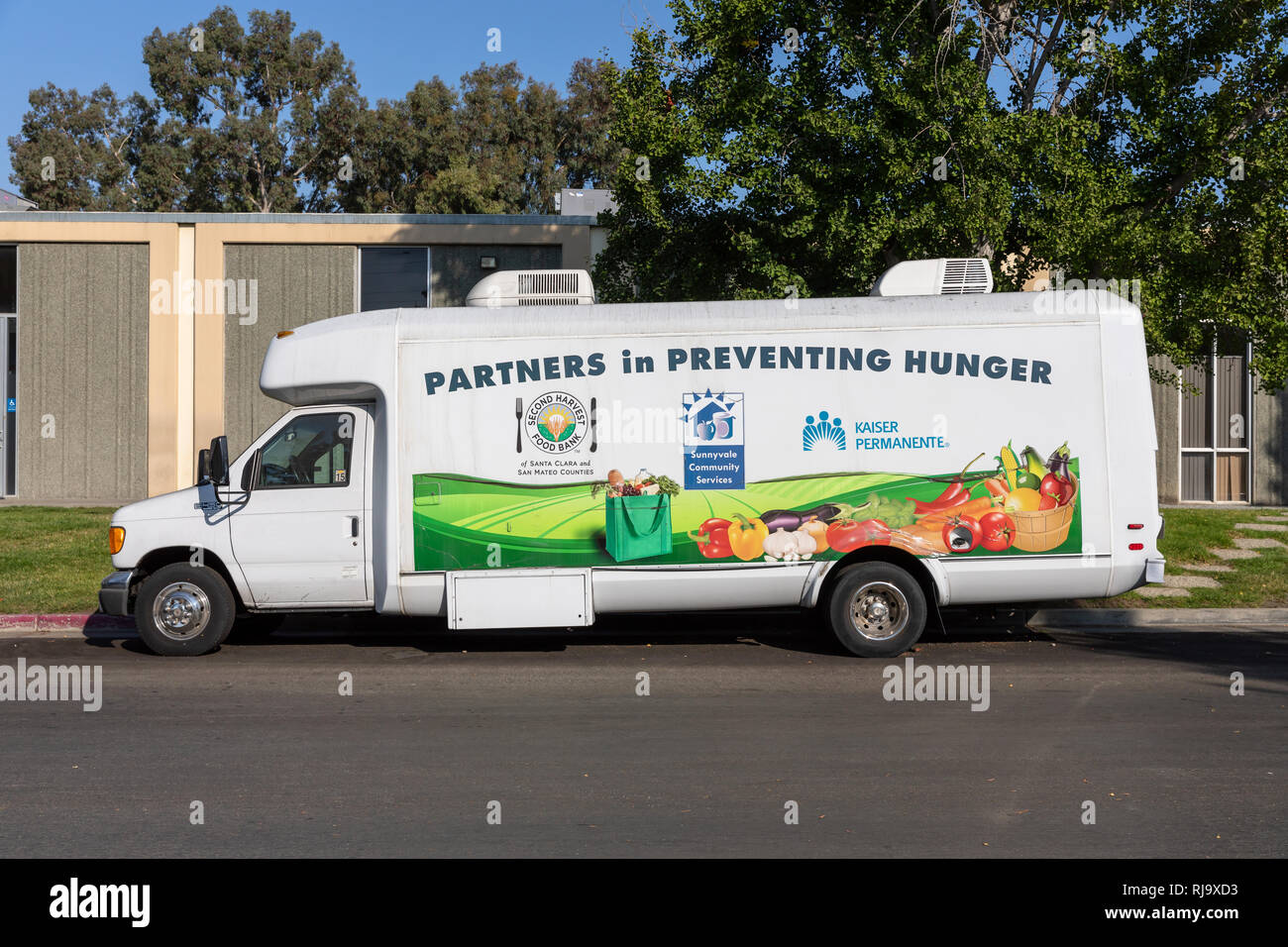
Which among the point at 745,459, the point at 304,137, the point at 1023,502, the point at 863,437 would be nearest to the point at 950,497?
the point at 1023,502

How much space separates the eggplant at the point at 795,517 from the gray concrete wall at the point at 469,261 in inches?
510

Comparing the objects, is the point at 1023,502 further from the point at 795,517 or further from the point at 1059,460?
the point at 795,517

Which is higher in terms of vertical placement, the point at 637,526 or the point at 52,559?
the point at 637,526

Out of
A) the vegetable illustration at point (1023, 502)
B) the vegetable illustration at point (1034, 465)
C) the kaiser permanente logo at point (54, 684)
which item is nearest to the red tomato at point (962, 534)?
the vegetable illustration at point (1023, 502)

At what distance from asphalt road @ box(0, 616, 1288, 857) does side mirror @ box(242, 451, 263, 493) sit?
1.42 meters

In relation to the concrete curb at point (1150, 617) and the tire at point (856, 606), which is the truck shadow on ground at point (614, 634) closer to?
the tire at point (856, 606)

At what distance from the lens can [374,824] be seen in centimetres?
535

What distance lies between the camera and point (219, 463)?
9.50 metres

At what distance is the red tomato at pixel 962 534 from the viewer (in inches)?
378

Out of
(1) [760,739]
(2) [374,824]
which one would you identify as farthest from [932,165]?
(2) [374,824]

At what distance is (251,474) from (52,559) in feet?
18.9

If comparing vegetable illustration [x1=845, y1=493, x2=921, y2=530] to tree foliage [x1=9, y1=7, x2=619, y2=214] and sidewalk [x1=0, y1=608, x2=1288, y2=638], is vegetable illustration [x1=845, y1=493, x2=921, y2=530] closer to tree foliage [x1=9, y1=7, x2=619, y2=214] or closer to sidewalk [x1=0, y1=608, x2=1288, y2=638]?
sidewalk [x1=0, y1=608, x2=1288, y2=638]

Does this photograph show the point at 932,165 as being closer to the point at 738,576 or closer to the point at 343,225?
the point at 738,576
